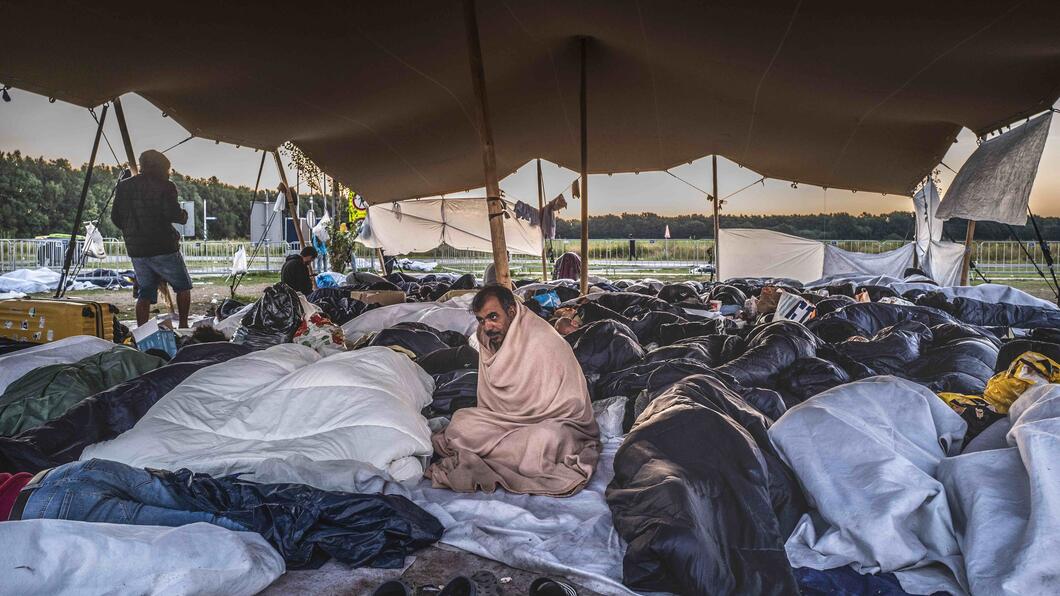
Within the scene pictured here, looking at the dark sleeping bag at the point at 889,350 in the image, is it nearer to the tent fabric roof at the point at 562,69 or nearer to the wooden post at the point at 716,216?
the tent fabric roof at the point at 562,69

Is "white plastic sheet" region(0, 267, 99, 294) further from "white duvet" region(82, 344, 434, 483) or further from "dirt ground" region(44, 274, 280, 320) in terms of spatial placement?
"white duvet" region(82, 344, 434, 483)

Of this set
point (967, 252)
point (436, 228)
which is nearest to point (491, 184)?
point (967, 252)

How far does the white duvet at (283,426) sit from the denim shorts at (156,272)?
12.1 ft

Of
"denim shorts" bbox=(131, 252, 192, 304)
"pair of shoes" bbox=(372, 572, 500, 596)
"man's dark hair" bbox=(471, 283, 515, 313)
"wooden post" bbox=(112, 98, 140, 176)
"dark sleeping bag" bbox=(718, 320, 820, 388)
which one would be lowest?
"pair of shoes" bbox=(372, 572, 500, 596)

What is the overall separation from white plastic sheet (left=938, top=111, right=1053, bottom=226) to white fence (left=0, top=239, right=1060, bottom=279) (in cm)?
1241

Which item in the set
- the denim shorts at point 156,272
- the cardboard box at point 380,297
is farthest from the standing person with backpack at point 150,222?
the cardboard box at point 380,297

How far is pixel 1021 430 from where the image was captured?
2.24 meters

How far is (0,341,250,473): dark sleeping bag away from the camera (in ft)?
9.85

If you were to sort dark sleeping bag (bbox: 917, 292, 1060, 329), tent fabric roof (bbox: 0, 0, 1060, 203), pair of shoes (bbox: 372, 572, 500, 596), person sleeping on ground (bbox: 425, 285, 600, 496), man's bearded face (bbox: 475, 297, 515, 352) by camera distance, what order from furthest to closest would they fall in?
dark sleeping bag (bbox: 917, 292, 1060, 329), tent fabric roof (bbox: 0, 0, 1060, 203), man's bearded face (bbox: 475, 297, 515, 352), person sleeping on ground (bbox: 425, 285, 600, 496), pair of shoes (bbox: 372, 572, 500, 596)

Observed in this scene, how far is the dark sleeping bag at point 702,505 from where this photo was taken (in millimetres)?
2152

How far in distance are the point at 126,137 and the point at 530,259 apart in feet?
70.0

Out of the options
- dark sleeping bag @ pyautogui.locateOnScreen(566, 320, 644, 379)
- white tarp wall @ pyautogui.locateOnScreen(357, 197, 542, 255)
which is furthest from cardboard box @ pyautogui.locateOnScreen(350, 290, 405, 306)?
white tarp wall @ pyautogui.locateOnScreen(357, 197, 542, 255)

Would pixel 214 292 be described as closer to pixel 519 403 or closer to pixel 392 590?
pixel 519 403

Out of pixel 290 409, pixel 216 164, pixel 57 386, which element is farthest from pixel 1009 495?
pixel 216 164
